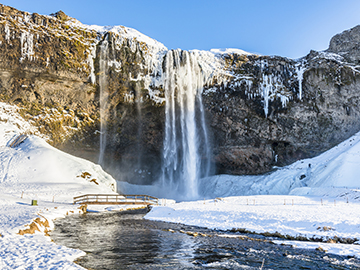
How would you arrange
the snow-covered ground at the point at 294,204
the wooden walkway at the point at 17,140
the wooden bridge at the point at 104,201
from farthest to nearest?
the wooden walkway at the point at 17,140 → the wooden bridge at the point at 104,201 → the snow-covered ground at the point at 294,204

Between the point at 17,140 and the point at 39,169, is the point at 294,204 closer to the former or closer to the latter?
the point at 39,169

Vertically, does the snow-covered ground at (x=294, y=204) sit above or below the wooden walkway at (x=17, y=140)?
below

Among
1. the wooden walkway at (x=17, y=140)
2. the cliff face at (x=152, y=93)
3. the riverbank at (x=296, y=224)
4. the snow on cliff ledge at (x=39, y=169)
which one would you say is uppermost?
the cliff face at (x=152, y=93)

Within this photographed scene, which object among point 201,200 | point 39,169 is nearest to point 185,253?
point 201,200

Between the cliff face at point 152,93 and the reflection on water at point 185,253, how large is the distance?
3361 cm

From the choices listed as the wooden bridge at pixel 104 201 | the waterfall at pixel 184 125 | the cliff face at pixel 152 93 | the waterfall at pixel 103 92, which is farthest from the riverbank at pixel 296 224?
the cliff face at pixel 152 93

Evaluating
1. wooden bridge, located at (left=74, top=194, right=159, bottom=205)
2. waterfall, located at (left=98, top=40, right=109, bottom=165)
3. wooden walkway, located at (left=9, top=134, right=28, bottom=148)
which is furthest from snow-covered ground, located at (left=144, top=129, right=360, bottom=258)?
wooden walkway, located at (left=9, top=134, right=28, bottom=148)

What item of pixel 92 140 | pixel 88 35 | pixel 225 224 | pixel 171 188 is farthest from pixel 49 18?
pixel 225 224

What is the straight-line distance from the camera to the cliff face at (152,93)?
4041 centimetres

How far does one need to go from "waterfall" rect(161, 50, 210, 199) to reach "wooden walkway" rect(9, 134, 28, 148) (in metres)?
24.0

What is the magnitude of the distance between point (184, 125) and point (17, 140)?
28.0 meters

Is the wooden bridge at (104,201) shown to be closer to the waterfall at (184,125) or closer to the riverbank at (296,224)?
the riverbank at (296,224)

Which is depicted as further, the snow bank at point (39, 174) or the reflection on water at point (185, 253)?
the snow bank at point (39, 174)

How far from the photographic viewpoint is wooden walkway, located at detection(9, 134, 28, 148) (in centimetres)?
3870
